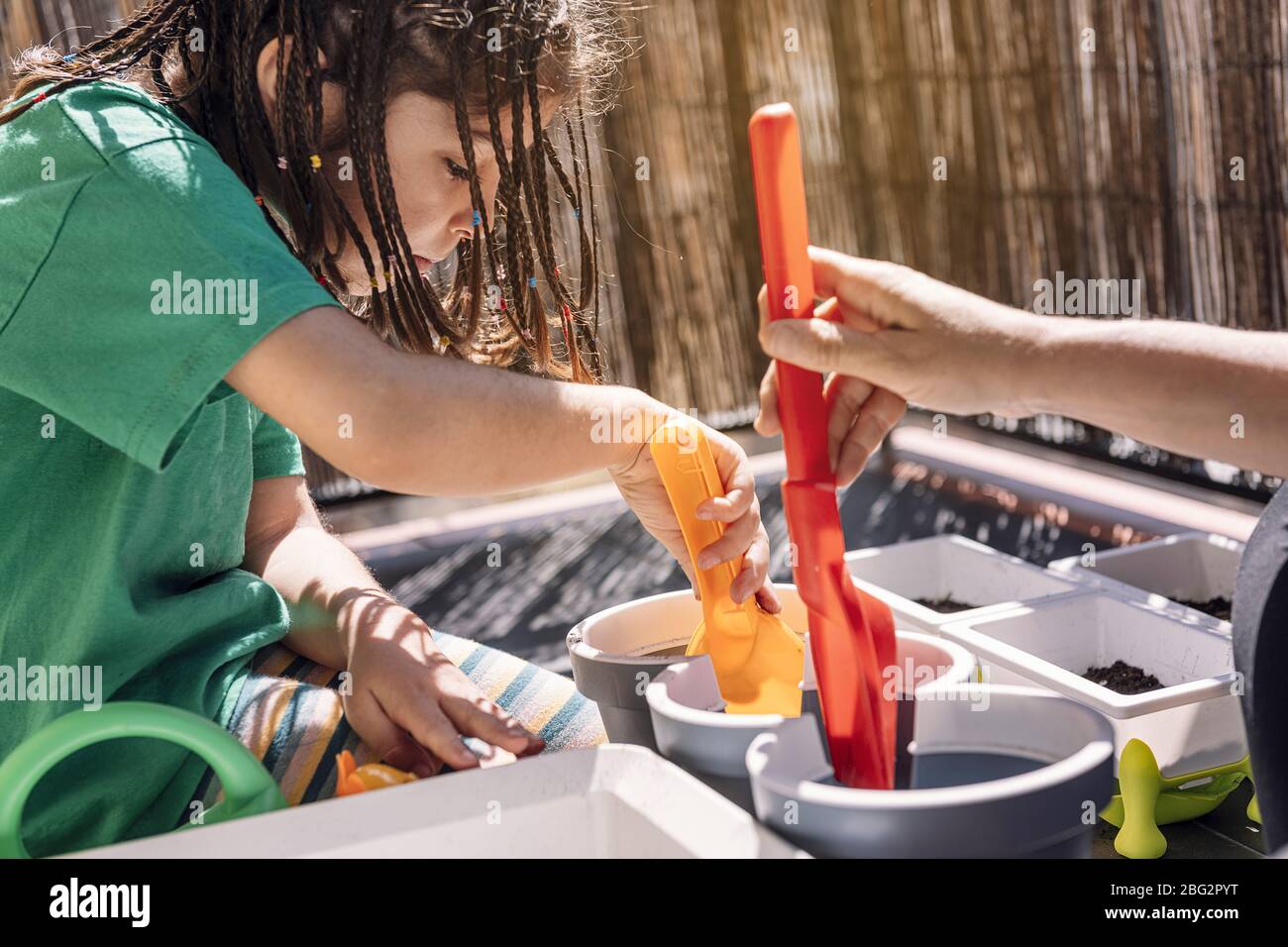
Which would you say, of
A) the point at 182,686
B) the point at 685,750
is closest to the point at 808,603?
the point at 685,750

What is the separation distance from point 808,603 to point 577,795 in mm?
164

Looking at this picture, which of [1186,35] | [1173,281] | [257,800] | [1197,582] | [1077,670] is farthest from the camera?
[1173,281]

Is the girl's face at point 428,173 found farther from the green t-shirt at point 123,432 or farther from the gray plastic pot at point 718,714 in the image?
the gray plastic pot at point 718,714

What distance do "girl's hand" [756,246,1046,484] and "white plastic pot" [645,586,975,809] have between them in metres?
0.16

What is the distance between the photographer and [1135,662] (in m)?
1.37

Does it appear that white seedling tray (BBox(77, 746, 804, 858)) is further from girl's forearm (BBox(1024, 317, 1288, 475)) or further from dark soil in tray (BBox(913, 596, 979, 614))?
dark soil in tray (BBox(913, 596, 979, 614))

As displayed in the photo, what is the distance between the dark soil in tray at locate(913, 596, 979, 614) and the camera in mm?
1664

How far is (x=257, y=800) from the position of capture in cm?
62

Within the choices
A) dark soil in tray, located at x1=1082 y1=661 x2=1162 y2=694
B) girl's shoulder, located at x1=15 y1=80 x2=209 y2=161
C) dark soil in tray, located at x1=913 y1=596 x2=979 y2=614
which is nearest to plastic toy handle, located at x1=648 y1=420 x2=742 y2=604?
girl's shoulder, located at x1=15 y1=80 x2=209 y2=161

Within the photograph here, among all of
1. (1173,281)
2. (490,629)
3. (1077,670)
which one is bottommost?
(490,629)

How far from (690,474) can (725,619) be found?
10 centimetres

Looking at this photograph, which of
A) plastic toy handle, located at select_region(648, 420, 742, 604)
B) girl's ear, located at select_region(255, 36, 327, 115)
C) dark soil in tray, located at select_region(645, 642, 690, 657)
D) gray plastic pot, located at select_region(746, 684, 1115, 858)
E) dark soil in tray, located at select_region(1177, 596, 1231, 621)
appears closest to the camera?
gray plastic pot, located at select_region(746, 684, 1115, 858)

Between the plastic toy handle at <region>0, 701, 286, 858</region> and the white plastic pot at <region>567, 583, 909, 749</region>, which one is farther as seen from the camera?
the white plastic pot at <region>567, 583, 909, 749</region>
